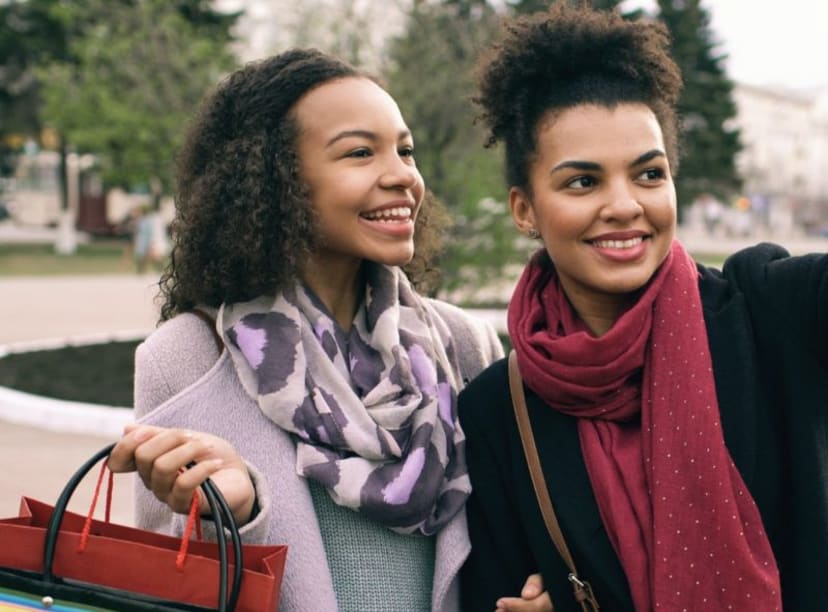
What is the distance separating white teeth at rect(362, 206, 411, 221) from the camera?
2320 mm

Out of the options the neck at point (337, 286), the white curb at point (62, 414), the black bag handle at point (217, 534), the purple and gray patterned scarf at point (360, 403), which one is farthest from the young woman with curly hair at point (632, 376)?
the white curb at point (62, 414)

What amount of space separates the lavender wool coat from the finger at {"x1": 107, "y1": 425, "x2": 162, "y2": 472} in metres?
0.25

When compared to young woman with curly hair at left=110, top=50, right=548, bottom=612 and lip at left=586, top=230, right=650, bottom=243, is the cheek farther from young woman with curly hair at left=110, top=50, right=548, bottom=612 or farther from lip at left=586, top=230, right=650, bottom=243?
young woman with curly hair at left=110, top=50, right=548, bottom=612

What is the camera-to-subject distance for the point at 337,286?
2.43 meters

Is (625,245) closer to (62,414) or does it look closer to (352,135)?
(352,135)

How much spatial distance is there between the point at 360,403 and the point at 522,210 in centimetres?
53

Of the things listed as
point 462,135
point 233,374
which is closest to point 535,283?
point 233,374

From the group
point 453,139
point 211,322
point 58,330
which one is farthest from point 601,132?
point 58,330

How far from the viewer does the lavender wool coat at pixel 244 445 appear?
82.6 inches

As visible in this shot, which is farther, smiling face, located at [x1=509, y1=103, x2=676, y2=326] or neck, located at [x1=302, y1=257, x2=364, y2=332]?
neck, located at [x1=302, y1=257, x2=364, y2=332]

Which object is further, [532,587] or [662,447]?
[532,587]

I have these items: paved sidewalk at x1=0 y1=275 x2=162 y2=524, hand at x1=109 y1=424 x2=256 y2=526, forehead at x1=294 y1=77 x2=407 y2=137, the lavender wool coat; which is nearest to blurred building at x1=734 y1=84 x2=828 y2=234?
paved sidewalk at x1=0 y1=275 x2=162 y2=524

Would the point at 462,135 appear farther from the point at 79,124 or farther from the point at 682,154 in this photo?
the point at 79,124

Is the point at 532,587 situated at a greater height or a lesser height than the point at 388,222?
lesser
